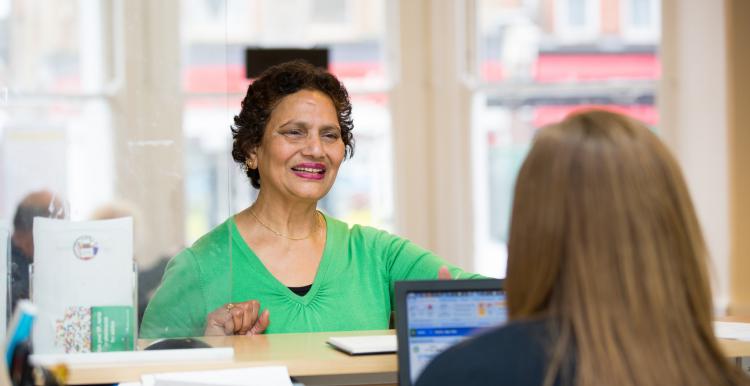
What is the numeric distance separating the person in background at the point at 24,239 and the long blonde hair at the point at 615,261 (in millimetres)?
1422

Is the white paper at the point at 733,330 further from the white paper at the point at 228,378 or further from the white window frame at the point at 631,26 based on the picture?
the white window frame at the point at 631,26

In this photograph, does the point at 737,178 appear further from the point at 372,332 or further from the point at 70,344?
the point at 70,344

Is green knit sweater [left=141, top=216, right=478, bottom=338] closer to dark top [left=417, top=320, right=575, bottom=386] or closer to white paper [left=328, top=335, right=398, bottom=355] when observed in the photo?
white paper [left=328, top=335, right=398, bottom=355]

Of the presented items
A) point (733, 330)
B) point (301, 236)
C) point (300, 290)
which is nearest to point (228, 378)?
point (300, 290)

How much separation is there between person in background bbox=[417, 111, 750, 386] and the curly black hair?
1.79m

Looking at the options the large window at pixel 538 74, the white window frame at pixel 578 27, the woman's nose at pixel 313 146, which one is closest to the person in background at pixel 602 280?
the woman's nose at pixel 313 146

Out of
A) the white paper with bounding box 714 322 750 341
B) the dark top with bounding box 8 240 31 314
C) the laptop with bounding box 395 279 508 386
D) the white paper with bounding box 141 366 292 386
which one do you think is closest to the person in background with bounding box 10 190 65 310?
the dark top with bounding box 8 240 31 314

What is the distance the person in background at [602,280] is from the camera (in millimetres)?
1223

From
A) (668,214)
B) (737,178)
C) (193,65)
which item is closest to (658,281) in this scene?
(668,214)

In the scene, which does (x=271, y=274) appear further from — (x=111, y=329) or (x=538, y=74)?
(x=538, y=74)

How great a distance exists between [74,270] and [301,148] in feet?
2.88

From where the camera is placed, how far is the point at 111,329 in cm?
230

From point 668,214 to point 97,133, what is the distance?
165cm

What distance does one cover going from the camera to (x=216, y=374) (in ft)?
6.96
